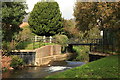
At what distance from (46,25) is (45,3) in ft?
17.8

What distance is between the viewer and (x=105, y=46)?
878 inches

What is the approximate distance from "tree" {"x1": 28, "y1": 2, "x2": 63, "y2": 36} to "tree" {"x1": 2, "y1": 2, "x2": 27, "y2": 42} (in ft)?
42.6

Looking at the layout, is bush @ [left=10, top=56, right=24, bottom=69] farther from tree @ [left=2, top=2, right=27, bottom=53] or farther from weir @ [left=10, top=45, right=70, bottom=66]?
tree @ [left=2, top=2, right=27, bottom=53]

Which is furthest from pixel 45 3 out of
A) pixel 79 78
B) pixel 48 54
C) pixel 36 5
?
pixel 79 78

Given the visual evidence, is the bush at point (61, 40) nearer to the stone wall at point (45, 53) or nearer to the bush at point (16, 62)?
the stone wall at point (45, 53)

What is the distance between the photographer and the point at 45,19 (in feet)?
A: 116

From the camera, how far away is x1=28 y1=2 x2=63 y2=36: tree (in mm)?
35250

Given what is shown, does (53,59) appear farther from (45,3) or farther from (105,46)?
(45,3)

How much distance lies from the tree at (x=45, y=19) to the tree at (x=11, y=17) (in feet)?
42.6

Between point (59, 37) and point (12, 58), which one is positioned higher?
point (59, 37)

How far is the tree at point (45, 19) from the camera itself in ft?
116

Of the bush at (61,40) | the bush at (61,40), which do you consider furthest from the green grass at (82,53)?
the bush at (61,40)

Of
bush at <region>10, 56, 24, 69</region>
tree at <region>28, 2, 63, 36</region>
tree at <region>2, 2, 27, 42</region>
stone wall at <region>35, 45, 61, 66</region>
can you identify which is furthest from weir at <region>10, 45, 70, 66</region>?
tree at <region>28, 2, 63, 36</region>

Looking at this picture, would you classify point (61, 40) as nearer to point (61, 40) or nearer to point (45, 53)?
point (61, 40)
